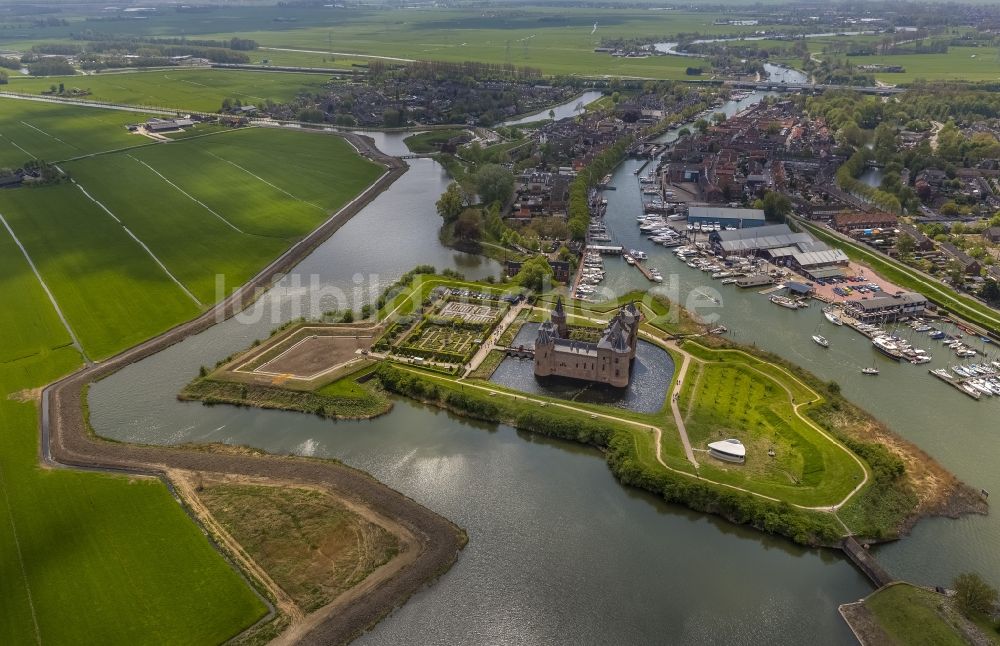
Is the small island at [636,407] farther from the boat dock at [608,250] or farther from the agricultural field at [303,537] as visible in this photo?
the boat dock at [608,250]

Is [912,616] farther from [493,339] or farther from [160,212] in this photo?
[160,212]

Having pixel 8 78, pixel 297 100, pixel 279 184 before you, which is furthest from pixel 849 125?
pixel 8 78

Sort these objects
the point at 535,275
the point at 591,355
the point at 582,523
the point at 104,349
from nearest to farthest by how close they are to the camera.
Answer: the point at 582,523 < the point at 591,355 < the point at 104,349 < the point at 535,275

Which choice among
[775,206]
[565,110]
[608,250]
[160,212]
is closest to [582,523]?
[608,250]

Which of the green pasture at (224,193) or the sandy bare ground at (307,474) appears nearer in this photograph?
the sandy bare ground at (307,474)

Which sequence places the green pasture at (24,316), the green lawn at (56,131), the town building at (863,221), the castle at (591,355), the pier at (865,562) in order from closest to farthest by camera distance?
1. the pier at (865,562)
2. the castle at (591,355)
3. the green pasture at (24,316)
4. the town building at (863,221)
5. the green lawn at (56,131)

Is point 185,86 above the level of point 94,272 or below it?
above

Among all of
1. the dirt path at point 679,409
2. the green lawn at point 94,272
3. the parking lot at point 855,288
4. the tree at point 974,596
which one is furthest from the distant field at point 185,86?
the tree at point 974,596

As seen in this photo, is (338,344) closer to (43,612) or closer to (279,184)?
(43,612)
